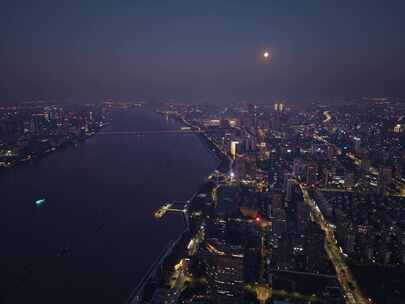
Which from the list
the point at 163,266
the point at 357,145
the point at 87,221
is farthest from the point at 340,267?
the point at 357,145

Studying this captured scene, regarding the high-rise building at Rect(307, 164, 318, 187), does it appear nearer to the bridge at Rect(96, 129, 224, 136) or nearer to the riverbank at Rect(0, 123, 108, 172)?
the riverbank at Rect(0, 123, 108, 172)

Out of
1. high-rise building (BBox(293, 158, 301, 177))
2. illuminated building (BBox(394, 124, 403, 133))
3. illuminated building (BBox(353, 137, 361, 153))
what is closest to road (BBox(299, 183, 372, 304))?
high-rise building (BBox(293, 158, 301, 177))

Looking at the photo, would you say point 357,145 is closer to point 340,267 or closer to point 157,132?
point 340,267

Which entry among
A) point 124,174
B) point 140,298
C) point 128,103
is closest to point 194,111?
Answer: point 128,103

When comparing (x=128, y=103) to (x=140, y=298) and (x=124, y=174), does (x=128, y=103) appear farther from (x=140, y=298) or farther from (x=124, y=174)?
(x=140, y=298)

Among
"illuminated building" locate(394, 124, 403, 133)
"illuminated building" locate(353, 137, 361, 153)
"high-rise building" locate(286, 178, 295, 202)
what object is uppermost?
"illuminated building" locate(394, 124, 403, 133)

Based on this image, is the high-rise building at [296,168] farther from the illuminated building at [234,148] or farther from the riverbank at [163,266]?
the riverbank at [163,266]

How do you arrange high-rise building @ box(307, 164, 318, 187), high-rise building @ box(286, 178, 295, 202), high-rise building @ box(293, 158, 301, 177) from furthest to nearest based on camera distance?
1. high-rise building @ box(293, 158, 301, 177)
2. high-rise building @ box(307, 164, 318, 187)
3. high-rise building @ box(286, 178, 295, 202)

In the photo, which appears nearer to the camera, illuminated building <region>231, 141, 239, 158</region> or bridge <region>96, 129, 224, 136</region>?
illuminated building <region>231, 141, 239, 158</region>

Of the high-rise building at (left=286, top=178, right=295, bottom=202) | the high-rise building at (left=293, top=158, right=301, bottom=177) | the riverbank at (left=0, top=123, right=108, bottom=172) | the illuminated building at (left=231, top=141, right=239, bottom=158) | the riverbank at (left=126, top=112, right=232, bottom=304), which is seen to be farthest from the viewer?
the illuminated building at (left=231, top=141, right=239, bottom=158)
